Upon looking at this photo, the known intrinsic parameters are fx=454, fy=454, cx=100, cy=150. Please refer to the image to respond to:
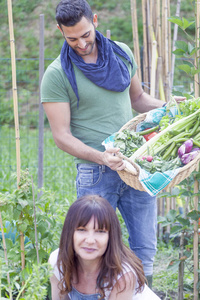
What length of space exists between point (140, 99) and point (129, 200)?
2.12ft

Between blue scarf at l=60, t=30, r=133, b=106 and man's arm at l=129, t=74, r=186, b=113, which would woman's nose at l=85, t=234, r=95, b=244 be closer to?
blue scarf at l=60, t=30, r=133, b=106

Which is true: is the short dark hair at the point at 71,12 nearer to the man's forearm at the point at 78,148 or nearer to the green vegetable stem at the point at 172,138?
the man's forearm at the point at 78,148

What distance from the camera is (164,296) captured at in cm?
309

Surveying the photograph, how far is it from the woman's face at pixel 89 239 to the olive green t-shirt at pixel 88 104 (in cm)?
55

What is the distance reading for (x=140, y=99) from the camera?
9.12 feet

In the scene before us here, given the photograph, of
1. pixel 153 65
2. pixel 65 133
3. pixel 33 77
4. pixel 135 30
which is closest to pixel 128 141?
pixel 65 133

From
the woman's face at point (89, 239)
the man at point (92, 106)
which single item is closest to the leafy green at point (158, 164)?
the man at point (92, 106)

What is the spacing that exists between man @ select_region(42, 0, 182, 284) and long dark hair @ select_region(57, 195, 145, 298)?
0.30 metres

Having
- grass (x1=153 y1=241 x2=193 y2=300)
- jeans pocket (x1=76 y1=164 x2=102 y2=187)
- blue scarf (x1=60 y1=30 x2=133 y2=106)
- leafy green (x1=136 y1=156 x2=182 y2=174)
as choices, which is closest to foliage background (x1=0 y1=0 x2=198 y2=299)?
grass (x1=153 y1=241 x2=193 y2=300)

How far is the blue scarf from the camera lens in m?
2.36

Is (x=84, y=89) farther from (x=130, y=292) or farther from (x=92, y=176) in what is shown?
(x=130, y=292)

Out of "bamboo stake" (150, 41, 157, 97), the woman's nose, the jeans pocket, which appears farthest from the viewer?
"bamboo stake" (150, 41, 157, 97)

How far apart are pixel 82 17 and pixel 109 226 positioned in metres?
1.02

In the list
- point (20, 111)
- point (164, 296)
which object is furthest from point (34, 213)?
point (20, 111)
